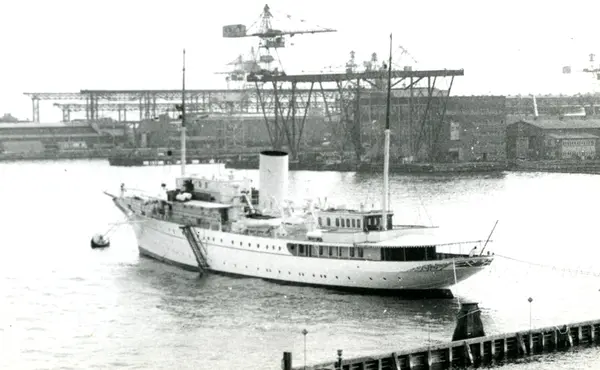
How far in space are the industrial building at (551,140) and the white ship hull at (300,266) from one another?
64065 millimetres

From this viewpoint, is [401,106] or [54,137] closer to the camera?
[401,106]

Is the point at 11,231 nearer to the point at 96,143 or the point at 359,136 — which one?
the point at 359,136

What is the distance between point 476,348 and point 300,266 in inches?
395

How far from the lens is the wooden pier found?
2445 centimetres


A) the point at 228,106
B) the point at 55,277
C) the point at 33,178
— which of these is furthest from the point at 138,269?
the point at 228,106

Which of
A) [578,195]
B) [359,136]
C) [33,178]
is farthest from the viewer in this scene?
[359,136]

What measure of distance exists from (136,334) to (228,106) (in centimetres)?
12539

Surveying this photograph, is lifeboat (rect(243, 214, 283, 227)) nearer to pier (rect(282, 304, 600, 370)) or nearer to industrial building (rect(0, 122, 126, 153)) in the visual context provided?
pier (rect(282, 304, 600, 370))

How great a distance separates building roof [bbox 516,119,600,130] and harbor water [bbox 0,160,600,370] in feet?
156

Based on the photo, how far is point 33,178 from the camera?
9225 centimetres

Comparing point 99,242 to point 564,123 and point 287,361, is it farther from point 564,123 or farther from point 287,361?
point 564,123

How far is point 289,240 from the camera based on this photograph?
3544cm

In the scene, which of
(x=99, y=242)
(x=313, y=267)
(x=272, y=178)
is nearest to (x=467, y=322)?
(x=313, y=267)

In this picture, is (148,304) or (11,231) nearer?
(148,304)
